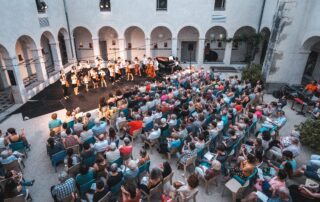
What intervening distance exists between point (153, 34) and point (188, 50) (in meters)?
4.00

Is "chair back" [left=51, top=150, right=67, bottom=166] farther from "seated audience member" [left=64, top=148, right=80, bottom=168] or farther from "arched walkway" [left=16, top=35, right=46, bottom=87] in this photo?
"arched walkway" [left=16, top=35, right=46, bottom=87]

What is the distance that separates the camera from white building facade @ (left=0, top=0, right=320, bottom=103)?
44.3 feet

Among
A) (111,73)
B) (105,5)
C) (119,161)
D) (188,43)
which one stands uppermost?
(105,5)

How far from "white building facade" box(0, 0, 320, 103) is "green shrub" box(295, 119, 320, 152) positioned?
6.36m

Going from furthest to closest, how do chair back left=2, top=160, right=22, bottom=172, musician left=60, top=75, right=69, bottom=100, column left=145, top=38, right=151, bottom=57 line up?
column left=145, top=38, right=151, bottom=57
musician left=60, top=75, right=69, bottom=100
chair back left=2, top=160, right=22, bottom=172

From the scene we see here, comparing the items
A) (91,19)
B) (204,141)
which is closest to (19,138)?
(204,141)

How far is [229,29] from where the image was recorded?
20203 millimetres

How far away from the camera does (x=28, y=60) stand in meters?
16.6

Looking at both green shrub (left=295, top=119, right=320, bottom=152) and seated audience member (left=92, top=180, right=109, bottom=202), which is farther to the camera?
green shrub (left=295, top=119, right=320, bottom=152)

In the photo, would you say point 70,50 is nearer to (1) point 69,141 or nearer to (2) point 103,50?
(2) point 103,50

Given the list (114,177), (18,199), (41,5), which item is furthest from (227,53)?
(18,199)

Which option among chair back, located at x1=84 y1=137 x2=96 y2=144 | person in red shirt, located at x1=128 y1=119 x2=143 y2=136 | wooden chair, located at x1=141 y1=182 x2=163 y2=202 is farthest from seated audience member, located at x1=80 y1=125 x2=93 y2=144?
wooden chair, located at x1=141 y1=182 x2=163 y2=202

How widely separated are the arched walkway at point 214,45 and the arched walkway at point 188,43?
44.3 inches

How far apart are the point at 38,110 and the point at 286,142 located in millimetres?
12878
